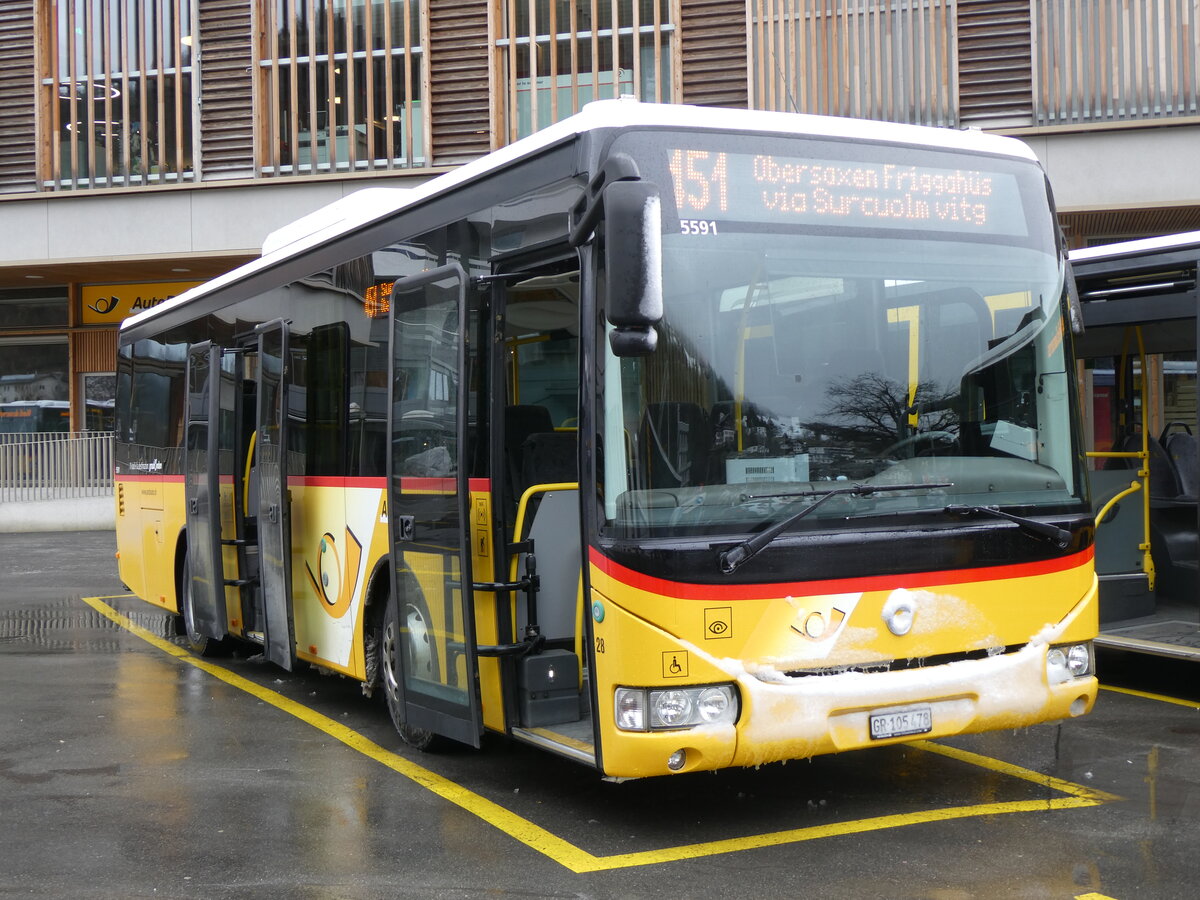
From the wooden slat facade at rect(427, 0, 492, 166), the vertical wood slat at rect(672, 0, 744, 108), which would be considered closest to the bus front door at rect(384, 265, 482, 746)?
the vertical wood slat at rect(672, 0, 744, 108)

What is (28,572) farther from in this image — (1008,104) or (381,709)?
(1008,104)

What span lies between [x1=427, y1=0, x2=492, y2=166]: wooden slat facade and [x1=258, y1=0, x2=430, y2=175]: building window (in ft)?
0.73

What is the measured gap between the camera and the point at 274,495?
9359 mm

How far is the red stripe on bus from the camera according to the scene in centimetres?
553

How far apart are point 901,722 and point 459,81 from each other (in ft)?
60.0

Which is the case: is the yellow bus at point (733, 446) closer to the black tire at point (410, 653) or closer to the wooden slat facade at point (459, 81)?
the black tire at point (410, 653)

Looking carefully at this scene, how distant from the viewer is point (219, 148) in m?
23.7

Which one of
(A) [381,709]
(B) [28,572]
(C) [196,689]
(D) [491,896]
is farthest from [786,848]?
(B) [28,572]

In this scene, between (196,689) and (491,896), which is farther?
(196,689)

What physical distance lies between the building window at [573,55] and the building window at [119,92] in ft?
18.9

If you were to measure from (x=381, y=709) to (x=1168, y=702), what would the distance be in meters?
4.91

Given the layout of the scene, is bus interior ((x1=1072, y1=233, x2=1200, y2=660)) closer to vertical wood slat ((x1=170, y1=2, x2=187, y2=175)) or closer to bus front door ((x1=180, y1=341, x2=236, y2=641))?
bus front door ((x1=180, y1=341, x2=236, y2=641))

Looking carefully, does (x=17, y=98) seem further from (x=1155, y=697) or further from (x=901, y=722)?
(x=901, y=722)

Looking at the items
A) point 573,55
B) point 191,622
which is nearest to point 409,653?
point 191,622
